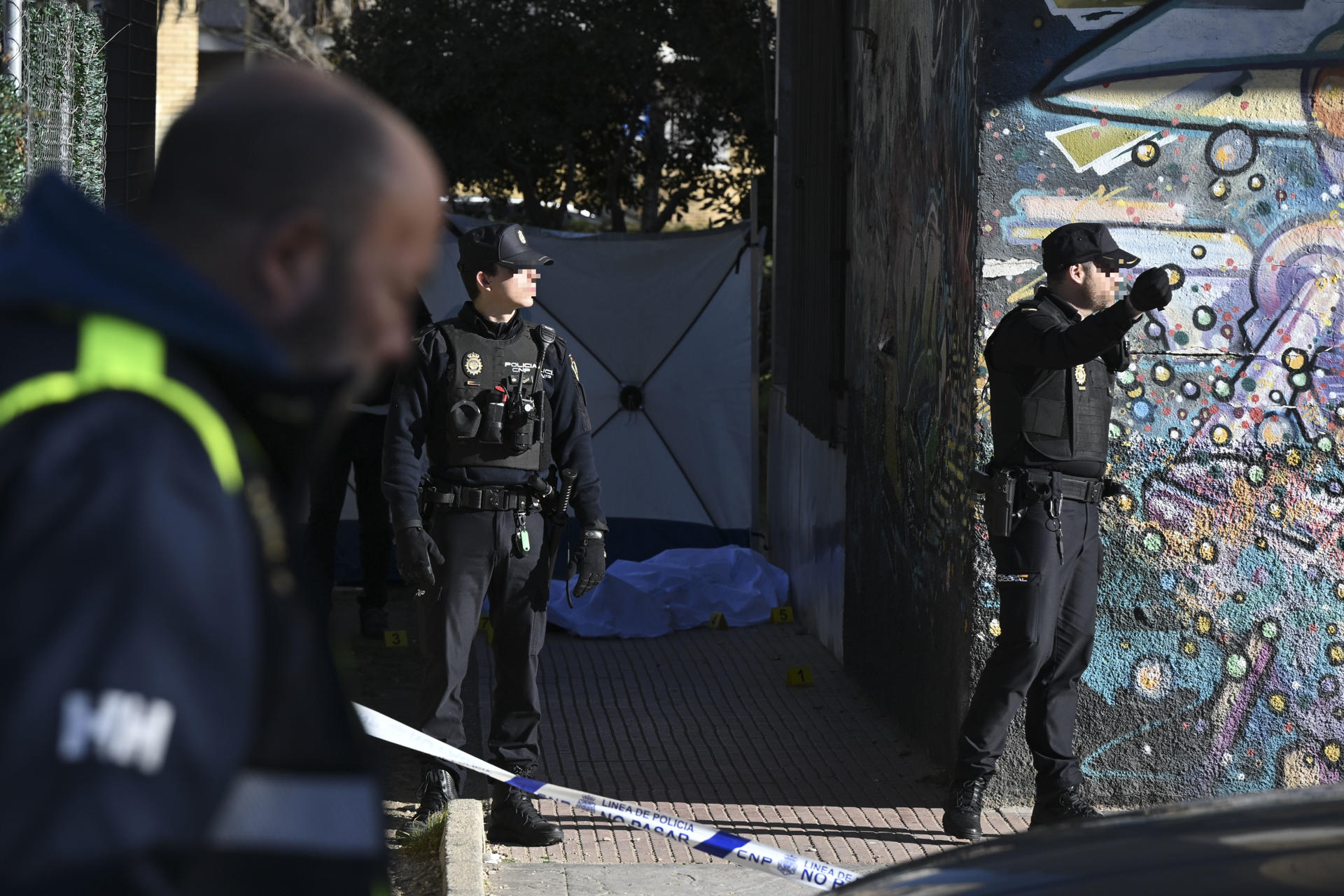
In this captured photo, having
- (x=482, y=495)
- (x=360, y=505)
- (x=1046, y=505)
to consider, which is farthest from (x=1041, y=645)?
(x=360, y=505)

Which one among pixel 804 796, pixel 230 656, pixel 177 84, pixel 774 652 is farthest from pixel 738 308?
pixel 230 656

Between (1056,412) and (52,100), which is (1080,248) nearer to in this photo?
(1056,412)

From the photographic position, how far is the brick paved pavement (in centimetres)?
541

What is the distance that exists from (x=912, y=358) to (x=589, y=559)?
1.94m

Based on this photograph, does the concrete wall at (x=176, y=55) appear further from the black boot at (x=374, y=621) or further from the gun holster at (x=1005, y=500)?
the gun holster at (x=1005, y=500)

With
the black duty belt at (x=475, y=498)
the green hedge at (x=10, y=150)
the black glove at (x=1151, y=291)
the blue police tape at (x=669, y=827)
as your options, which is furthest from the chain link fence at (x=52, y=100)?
the black glove at (x=1151, y=291)

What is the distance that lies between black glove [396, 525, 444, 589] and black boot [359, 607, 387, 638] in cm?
389

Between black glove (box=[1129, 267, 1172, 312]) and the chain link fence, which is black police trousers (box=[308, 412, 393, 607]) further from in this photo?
black glove (box=[1129, 267, 1172, 312])

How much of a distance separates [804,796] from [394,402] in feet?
7.45

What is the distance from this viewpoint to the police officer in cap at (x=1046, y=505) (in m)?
5.19

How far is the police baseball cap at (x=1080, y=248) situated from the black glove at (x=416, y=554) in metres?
2.44

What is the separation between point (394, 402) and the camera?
5434mm

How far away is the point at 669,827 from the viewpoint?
4.23 m

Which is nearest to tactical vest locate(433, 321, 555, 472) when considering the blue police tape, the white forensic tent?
the blue police tape
